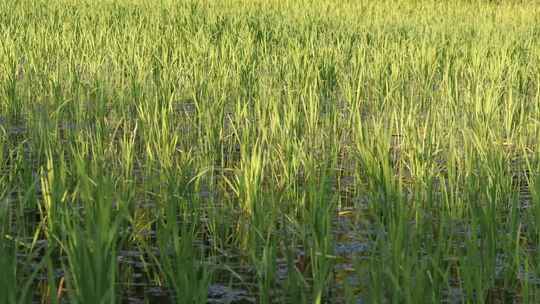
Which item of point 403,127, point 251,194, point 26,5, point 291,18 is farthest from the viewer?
point 26,5

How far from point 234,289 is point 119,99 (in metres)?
2.84

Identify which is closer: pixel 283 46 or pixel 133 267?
pixel 133 267

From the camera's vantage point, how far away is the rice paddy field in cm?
260

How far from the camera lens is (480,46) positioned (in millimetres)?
8102

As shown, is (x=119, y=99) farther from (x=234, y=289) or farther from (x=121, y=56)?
(x=234, y=289)

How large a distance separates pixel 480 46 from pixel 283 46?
2.00m

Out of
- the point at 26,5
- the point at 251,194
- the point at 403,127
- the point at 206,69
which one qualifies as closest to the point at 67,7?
the point at 26,5

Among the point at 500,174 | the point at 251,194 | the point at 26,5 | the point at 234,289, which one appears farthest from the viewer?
the point at 26,5

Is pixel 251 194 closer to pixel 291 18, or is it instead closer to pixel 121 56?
pixel 121 56

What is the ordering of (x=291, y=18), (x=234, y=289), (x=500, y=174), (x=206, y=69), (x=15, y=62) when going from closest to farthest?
(x=234, y=289)
(x=500, y=174)
(x=15, y=62)
(x=206, y=69)
(x=291, y=18)

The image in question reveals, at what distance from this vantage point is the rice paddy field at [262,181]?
2600 millimetres

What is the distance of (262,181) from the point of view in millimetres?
3938

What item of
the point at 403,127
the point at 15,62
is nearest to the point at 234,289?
the point at 403,127

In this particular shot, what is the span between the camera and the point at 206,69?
665 centimetres
